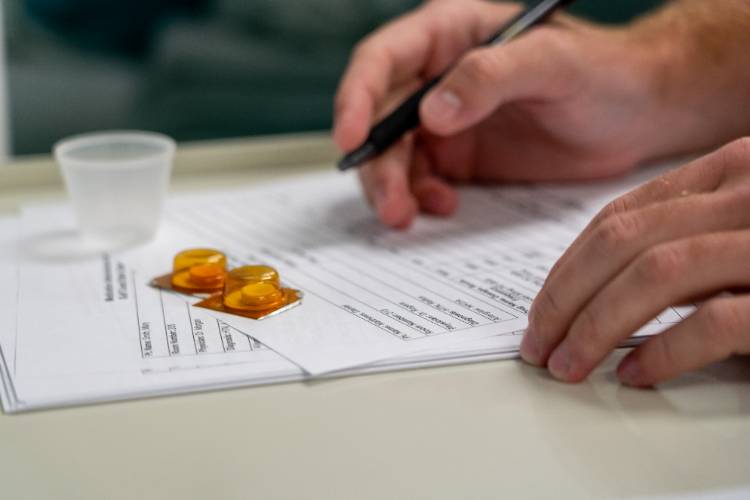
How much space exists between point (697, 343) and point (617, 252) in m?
0.06

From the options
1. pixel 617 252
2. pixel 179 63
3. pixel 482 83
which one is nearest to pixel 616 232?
pixel 617 252

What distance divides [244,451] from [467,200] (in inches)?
18.3

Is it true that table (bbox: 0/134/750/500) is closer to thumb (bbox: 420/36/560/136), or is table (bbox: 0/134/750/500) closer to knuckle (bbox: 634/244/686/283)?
knuckle (bbox: 634/244/686/283)

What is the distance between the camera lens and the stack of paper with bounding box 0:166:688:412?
487 millimetres

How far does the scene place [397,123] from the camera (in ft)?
2.60

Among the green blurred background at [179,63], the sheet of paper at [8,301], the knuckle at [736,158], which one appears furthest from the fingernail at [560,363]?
the green blurred background at [179,63]

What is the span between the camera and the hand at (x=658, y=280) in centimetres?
45

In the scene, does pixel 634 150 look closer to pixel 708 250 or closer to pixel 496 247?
pixel 496 247

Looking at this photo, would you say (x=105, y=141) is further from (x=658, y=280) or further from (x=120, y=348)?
(x=658, y=280)

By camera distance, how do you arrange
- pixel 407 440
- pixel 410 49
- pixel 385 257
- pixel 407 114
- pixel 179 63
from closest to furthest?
pixel 407 440
pixel 385 257
pixel 407 114
pixel 410 49
pixel 179 63

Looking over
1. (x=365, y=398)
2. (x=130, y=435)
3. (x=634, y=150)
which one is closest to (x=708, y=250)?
(x=365, y=398)

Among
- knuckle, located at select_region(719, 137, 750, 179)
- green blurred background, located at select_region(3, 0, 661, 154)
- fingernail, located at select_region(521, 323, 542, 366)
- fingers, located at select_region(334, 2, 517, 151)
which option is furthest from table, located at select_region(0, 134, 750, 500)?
green blurred background, located at select_region(3, 0, 661, 154)

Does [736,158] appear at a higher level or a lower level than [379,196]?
higher

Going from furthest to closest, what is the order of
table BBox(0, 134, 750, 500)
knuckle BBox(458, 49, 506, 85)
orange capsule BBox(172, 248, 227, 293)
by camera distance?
knuckle BBox(458, 49, 506, 85) < orange capsule BBox(172, 248, 227, 293) < table BBox(0, 134, 750, 500)
